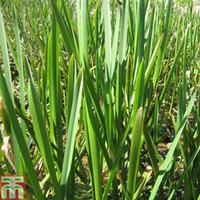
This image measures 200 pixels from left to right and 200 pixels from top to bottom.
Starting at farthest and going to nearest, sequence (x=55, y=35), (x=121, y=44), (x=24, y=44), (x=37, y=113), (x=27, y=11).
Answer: (x=27, y=11) → (x=24, y=44) → (x=121, y=44) → (x=55, y=35) → (x=37, y=113)

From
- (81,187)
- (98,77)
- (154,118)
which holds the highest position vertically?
(98,77)

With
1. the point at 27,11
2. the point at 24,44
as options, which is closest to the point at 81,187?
the point at 24,44

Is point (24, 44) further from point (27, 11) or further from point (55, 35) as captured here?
point (55, 35)

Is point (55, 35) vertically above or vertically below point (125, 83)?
above

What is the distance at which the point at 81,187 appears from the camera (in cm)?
69

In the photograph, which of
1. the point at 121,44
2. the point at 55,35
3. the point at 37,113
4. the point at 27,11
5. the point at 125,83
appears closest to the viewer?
the point at 37,113

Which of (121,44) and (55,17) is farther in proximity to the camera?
(121,44)

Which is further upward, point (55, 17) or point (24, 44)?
point (55, 17)

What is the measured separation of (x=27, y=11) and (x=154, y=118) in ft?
3.97

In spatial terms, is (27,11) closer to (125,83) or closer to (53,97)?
(125,83)

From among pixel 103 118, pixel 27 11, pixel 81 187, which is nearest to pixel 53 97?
pixel 103 118

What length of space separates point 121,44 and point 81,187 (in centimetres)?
27

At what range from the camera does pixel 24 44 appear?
1471 mm

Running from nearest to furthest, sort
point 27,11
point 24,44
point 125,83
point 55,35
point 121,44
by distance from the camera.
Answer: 1. point 55,35
2. point 121,44
3. point 125,83
4. point 24,44
5. point 27,11
